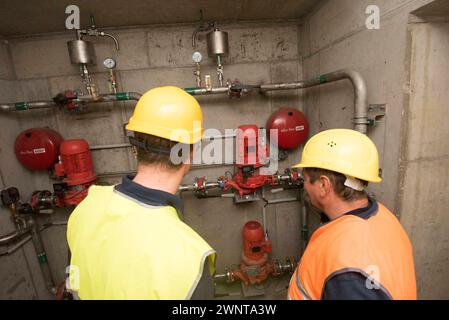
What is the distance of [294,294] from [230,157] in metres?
1.46

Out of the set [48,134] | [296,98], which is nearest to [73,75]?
[48,134]

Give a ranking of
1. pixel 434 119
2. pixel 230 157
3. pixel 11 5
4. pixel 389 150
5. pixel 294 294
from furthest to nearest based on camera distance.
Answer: pixel 230 157
pixel 11 5
pixel 389 150
pixel 434 119
pixel 294 294

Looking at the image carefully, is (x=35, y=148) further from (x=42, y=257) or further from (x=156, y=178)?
(x=156, y=178)

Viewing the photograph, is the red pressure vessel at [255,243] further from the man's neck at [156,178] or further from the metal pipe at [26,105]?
the metal pipe at [26,105]

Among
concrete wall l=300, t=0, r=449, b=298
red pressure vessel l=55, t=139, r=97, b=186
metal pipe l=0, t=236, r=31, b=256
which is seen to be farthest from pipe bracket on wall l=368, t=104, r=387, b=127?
metal pipe l=0, t=236, r=31, b=256

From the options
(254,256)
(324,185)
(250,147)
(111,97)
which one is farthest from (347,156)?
(111,97)

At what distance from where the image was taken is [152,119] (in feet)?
2.72

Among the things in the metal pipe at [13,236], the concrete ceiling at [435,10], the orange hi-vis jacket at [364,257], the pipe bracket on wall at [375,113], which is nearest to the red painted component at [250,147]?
the pipe bracket on wall at [375,113]

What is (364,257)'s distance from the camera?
28.2 inches

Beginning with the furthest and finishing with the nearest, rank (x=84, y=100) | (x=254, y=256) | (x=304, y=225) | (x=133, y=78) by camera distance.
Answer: (x=304, y=225)
(x=254, y=256)
(x=133, y=78)
(x=84, y=100)

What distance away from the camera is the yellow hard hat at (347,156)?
89 cm

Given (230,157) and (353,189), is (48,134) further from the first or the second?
(353,189)

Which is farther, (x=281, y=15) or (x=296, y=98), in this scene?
(x=296, y=98)

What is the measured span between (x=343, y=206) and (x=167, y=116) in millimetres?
813
